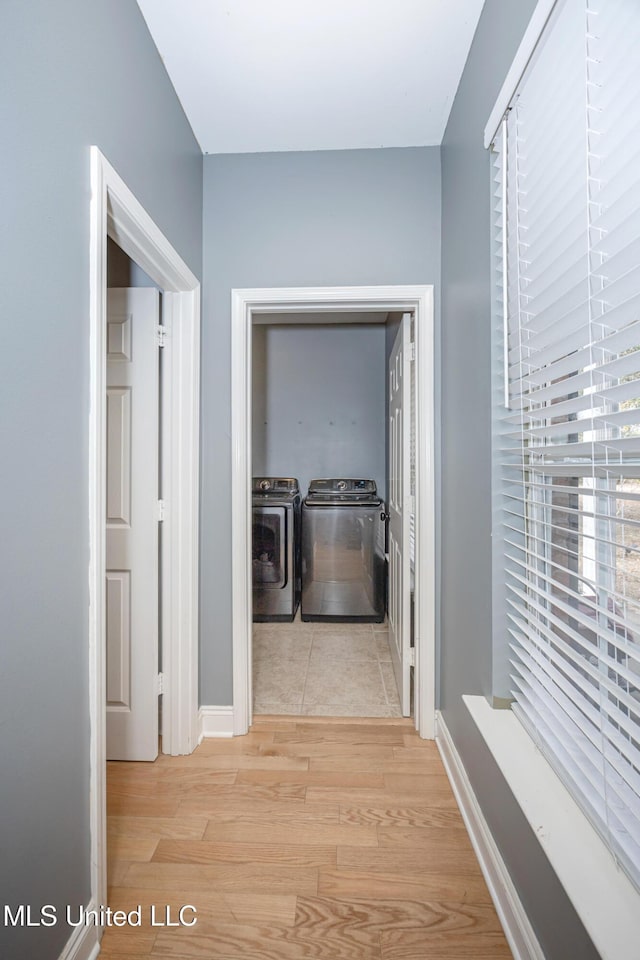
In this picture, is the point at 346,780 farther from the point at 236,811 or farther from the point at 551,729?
the point at 551,729

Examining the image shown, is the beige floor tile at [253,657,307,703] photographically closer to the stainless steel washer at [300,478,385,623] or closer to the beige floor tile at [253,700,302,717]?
the beige floor tile at [253,700,302,717]

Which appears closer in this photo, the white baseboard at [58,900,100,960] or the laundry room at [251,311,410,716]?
the white baseboard at [58,900,100,960]

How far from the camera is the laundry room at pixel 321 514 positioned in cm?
280

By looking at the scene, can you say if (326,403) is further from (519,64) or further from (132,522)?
(519,64)

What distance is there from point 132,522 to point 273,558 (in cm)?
188

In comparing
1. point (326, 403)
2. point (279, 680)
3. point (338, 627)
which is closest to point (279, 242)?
point (326, 403)

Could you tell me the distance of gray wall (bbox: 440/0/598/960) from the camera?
1.14 m

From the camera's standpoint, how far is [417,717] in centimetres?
215

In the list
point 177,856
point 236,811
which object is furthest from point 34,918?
point 236,811

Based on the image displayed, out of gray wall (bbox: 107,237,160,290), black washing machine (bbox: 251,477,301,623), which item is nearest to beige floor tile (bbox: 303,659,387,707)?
black washing machine (bbox: 251,477,301,623)

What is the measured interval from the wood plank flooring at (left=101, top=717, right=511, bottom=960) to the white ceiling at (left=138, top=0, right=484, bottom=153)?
8.63 feet

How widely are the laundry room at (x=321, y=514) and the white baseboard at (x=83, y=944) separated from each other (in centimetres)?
124

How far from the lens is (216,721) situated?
7.07 feet

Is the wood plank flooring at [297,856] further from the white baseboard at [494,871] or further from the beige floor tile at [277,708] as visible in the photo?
the beige floor tile at [277,708]
